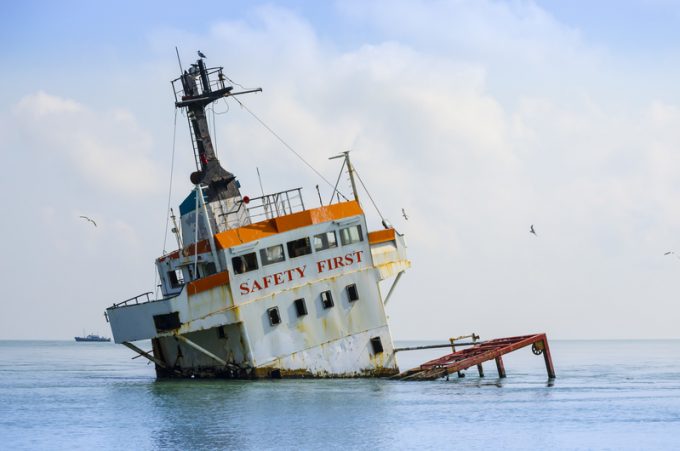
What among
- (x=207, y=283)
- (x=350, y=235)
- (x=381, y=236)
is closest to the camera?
(x=207, y=283)

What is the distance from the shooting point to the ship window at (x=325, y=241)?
41344 mm

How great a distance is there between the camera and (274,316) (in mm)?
40531

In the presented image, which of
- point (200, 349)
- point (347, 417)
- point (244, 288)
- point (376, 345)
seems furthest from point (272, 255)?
point (347, 417)

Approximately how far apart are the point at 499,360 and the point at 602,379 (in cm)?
1056

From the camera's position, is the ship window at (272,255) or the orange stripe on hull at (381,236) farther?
the orange stripe on hull at (381,236)

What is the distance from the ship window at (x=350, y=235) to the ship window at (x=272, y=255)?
8.82ft

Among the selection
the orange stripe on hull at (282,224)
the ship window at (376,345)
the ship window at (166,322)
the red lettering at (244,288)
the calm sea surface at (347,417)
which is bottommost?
the calm sea surface at (347,417)

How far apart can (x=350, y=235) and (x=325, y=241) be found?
1.21 metres

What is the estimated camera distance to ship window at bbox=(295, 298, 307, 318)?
40.8m

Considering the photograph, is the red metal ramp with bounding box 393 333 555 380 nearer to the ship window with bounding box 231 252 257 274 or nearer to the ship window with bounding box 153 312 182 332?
the ship window with bounding box 231 252 257 274

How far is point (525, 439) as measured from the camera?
3142 cm

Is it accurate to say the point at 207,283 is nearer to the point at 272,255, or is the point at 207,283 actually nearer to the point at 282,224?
the point at 272,255

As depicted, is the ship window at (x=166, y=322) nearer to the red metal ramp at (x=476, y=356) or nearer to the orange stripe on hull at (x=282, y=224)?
the orange stripe on hull at (x=282, y=224)

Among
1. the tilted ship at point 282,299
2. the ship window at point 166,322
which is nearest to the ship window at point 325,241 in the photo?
the tilted ship at point 282,299
